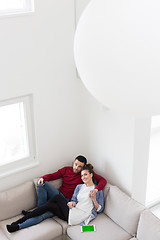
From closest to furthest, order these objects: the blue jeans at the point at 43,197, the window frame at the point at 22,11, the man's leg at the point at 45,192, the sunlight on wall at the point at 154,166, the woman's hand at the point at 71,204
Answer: the window frame at the point at 22,11 < the blue jeans at the point at 43,197 < the woman's hand at the point at 71,204 < the man's leg at the point at 45,192 < the sunlight on wall at the point at 154,166

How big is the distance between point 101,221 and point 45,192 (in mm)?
770

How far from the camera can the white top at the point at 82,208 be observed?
12.9 ft

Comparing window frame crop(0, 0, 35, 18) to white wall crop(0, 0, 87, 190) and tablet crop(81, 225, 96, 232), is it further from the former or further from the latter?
tablet crop(81, 225, 96, 232)

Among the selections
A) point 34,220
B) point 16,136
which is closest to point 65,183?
point 34,220

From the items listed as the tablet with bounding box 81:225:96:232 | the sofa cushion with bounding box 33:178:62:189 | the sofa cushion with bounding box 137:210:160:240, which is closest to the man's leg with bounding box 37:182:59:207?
the sofa cushion with bounding box 33:178:62:189

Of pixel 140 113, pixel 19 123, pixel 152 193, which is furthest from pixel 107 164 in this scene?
pixel 140 113

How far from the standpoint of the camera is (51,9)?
3857mm

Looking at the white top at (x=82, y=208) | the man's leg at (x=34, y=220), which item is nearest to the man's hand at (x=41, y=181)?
the man's leg at (x=34, y=220)

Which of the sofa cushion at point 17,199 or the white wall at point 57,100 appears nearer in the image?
the white wall at point 57,100

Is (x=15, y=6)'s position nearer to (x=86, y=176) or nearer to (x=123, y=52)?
(x=86, y=176)

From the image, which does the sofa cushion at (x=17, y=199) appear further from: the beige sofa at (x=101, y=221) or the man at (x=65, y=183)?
the man at (x=65, y=183)

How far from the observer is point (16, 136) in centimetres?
423

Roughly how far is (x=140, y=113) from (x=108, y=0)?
23cm

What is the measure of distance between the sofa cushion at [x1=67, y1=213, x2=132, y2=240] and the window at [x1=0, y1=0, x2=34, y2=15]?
252 cm
